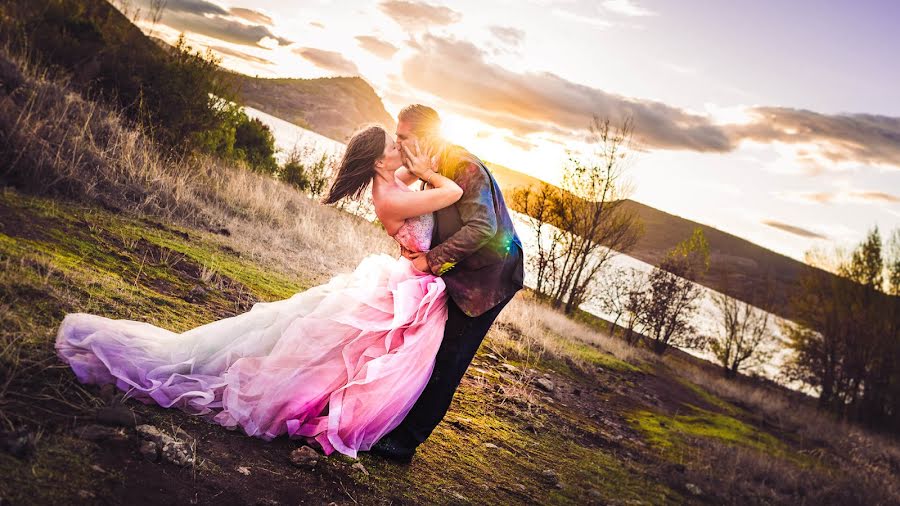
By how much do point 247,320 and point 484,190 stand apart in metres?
1.71

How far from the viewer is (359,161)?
3547 millimetres

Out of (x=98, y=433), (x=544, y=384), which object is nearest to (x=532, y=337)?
(x=544, y=384)

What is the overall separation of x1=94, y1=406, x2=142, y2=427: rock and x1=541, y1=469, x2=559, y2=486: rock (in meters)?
3.36

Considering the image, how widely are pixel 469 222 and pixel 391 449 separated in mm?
1594

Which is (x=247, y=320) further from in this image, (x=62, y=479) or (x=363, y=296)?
(x=62, y=479)

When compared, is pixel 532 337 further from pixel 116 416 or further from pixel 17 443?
pixel 17 443

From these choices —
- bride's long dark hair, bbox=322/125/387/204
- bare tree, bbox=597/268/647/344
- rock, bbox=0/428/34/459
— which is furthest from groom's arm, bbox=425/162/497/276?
bare tree, bbox=597/268/647/344

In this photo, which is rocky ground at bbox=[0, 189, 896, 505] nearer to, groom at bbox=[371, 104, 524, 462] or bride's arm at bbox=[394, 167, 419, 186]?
groom at bbox=[371, 104, 524, 462]

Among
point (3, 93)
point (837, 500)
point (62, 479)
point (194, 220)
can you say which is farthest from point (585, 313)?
point (62, 479)

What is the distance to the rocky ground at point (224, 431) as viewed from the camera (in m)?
2.29

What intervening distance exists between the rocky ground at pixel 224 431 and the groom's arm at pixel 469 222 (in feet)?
4.48

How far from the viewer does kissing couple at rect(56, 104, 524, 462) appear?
2.99 m

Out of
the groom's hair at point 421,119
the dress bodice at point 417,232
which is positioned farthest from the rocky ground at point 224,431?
the groom's hair at point 421,119

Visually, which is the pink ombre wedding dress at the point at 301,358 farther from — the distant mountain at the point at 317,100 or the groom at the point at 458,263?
the distant mountain at the point at 317,100
